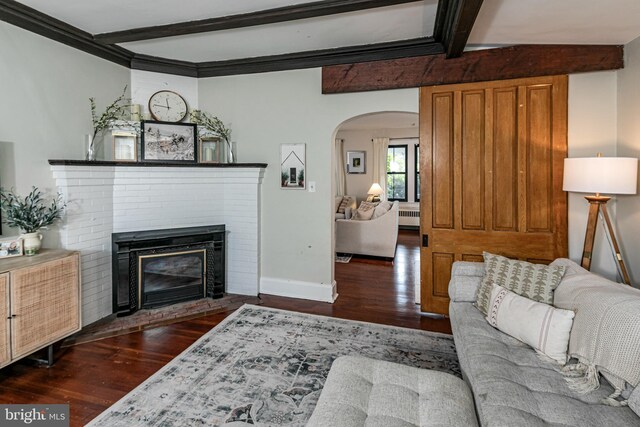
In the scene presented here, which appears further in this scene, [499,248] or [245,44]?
[245,44]

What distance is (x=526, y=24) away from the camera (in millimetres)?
2494

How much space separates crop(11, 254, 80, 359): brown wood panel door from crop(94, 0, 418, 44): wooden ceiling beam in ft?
6.57

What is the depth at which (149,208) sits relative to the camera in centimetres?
360

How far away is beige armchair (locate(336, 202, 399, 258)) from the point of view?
18.3 feet

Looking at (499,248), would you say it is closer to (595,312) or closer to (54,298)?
(595,312)

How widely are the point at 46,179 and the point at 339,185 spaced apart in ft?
21.0

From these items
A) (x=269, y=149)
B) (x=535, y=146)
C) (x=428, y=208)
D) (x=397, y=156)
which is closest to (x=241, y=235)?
(x=269, y=149)

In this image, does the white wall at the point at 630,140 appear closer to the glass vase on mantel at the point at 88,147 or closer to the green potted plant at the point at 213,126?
the green potted plant at the point at 213,126

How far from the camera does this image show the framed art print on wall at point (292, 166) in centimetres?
376

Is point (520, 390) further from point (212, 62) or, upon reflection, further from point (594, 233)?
point (212, 62)

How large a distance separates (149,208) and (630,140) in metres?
4.44

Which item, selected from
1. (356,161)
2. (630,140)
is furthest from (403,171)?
(630,140)

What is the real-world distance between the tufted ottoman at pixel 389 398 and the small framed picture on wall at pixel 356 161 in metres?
7.23

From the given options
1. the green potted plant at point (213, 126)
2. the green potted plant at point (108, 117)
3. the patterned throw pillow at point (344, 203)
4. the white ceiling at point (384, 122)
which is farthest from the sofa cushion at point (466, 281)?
the patterned throw pillow at point (344, 203)
